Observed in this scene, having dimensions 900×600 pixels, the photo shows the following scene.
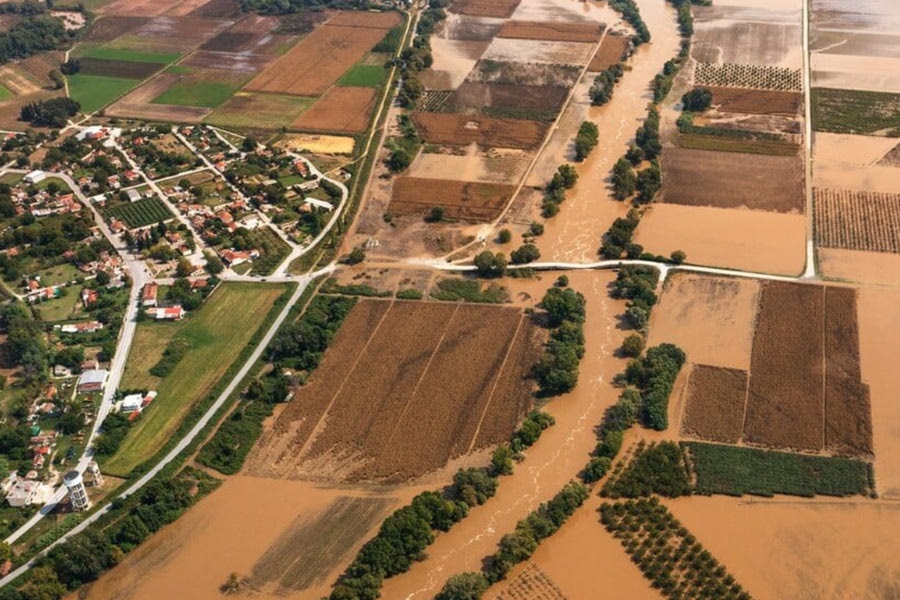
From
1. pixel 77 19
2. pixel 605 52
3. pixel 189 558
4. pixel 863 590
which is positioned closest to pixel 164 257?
pixel 189 558

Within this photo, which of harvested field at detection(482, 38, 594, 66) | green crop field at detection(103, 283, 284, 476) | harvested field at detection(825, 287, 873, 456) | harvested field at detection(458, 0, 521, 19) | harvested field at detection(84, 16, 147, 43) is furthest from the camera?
harvested field at detection(458, 0, 521, 19)

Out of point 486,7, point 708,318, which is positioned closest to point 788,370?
point 708,318

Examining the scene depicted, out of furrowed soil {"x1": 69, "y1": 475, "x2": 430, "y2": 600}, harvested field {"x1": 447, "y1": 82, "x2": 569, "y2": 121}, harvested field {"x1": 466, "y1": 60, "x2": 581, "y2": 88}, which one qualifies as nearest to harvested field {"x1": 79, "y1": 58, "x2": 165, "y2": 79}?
harvested field {"x1": 447, "y1": 82, "x2": 569, "y2": 121}

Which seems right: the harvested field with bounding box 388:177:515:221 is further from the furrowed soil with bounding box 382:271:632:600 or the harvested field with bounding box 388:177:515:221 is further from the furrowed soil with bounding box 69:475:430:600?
the furrowed soil with bounding box 69:475:430:600

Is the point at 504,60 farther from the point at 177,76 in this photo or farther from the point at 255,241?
the point at 255,241

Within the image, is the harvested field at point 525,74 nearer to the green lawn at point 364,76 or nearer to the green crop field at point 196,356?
the green lawn at point 364,76

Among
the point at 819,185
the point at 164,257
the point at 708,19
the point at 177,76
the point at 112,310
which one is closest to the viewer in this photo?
the point at 112,310

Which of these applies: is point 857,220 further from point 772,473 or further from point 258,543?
point 258,543

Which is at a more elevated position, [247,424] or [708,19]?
[708,19]
